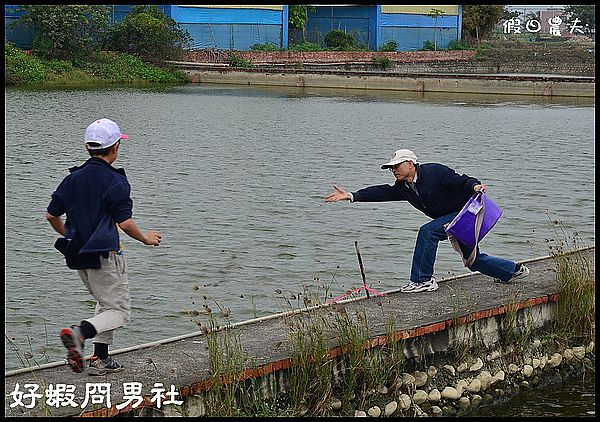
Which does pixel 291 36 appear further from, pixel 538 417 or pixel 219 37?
pixel 538 417

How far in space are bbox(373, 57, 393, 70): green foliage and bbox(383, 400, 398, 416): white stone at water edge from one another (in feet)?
180

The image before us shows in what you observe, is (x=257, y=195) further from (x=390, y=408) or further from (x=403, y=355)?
(x=390, y=408)

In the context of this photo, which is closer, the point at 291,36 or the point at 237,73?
the point at 237,73

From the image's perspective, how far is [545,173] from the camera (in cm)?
2167

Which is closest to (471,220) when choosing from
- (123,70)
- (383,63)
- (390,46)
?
(123,70)

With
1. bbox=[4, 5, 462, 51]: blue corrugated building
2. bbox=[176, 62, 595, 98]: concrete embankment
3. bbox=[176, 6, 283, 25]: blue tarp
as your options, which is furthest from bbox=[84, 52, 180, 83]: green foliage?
bbox=[176, 6, 283, 25]: blue tarp

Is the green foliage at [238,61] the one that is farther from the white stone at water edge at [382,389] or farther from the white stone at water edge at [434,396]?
the white stone at water edge at [382,389]

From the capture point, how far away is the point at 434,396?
7695 mm

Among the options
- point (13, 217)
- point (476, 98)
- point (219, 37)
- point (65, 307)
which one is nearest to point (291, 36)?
point (219, 37)

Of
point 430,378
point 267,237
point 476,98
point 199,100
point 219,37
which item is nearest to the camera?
point 430,378

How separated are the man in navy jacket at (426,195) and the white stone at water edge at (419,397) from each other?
1.39 metres

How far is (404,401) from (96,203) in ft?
8.06

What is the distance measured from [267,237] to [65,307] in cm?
411

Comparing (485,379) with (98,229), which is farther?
(485,379)
